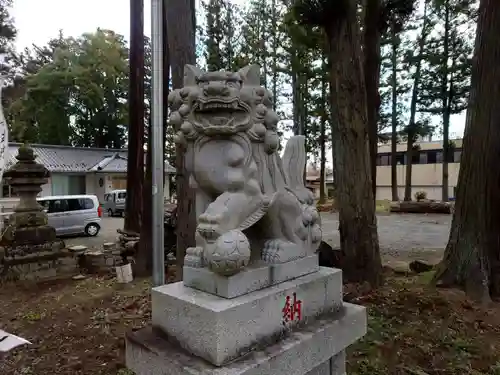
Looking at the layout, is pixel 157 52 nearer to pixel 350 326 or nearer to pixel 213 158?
pixel 213 158

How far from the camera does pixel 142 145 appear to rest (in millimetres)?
7785

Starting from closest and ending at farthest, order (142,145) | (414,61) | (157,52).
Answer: (157,52), (142,145), (414,61)

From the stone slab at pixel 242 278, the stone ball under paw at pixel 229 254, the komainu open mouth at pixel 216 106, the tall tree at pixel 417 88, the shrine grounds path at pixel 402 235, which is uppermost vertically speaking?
the tall tree at pixel 417 88

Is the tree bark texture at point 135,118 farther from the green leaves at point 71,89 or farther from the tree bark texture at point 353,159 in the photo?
the green leaves at point 71,89

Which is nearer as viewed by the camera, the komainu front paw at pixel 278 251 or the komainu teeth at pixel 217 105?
the komainu teeth at pixel 217 105

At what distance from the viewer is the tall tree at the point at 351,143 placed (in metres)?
4.24

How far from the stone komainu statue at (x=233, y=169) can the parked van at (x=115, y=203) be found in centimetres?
1724

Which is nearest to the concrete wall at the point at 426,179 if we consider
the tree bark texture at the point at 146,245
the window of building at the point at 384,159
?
the window of building at the point at 384,159

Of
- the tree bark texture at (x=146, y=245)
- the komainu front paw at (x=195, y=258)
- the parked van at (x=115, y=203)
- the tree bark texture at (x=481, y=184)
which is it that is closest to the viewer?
the komainu front paw at (x=195, y=258)

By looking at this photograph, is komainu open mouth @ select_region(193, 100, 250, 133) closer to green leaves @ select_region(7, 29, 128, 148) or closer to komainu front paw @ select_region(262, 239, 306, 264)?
komainu front paw @ select_region(262, 239, 306, 264)

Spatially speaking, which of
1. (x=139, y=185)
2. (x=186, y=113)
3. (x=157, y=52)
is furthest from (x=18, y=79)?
(x=186, y=113)

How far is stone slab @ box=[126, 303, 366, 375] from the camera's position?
157 centimetres

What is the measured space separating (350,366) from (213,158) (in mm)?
2081

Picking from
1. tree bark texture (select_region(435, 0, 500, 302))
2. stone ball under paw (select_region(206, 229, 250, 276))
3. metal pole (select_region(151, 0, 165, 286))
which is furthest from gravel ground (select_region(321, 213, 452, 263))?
stone ball under paw (select_region(206, 229, 250, 276))
